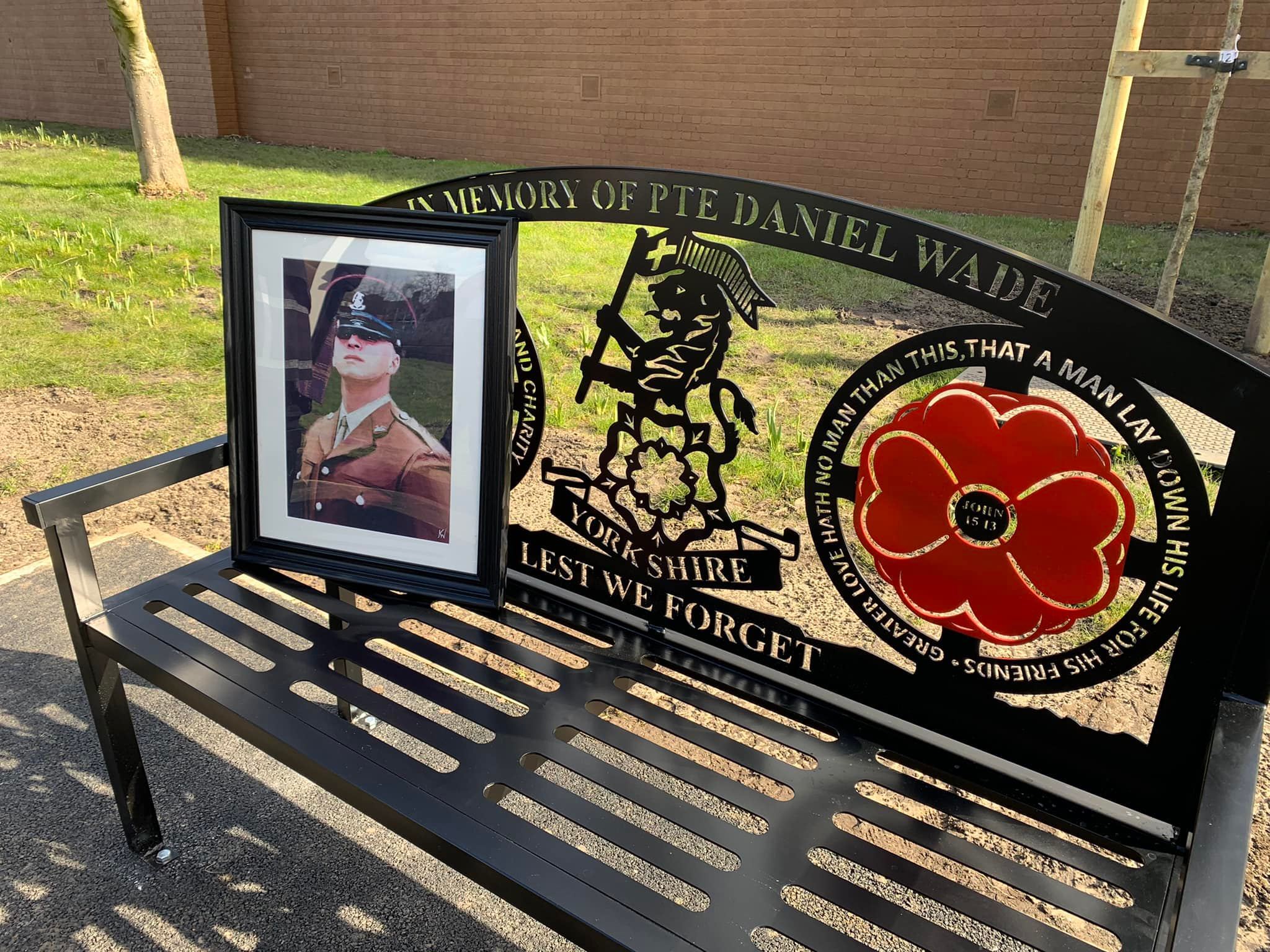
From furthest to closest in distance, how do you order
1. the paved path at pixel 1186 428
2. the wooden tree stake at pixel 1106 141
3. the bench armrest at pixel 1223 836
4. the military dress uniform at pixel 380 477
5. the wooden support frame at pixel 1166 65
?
the wooden tree stake at pixel 1106 141 < the wooden support frame at pixel 1166 65 < the paved path at pixel 1186 428 < the military dress uniform at pixel 380 477 < the bench armrest at pixel 1223 836

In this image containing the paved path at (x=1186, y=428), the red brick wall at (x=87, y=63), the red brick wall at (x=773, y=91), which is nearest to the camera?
A: the paved path at (x=1186, y=428)

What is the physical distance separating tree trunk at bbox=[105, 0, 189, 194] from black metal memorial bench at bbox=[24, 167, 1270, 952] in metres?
7.10

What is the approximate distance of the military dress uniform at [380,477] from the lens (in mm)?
1928

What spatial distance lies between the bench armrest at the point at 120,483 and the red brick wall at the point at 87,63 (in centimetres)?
1374

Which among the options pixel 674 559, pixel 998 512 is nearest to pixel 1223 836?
pixel 998 512

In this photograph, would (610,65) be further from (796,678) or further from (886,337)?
(796,678)

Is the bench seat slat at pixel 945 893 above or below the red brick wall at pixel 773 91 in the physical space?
below

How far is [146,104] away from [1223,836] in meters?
9.06

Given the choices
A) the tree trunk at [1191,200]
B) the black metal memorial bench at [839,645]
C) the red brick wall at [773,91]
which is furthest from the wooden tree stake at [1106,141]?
the black metal memorial bench at [839,645]

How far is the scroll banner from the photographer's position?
1.82 metres

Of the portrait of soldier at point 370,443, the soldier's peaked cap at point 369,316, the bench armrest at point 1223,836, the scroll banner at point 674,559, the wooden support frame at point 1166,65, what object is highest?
the wooden support frame at point 1166,65

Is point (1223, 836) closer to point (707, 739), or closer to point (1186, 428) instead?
point (707, 739)

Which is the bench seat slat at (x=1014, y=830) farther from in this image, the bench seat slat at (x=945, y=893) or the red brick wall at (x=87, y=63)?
the red brick wall at (x=87, y=63)

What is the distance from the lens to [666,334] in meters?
1.83
